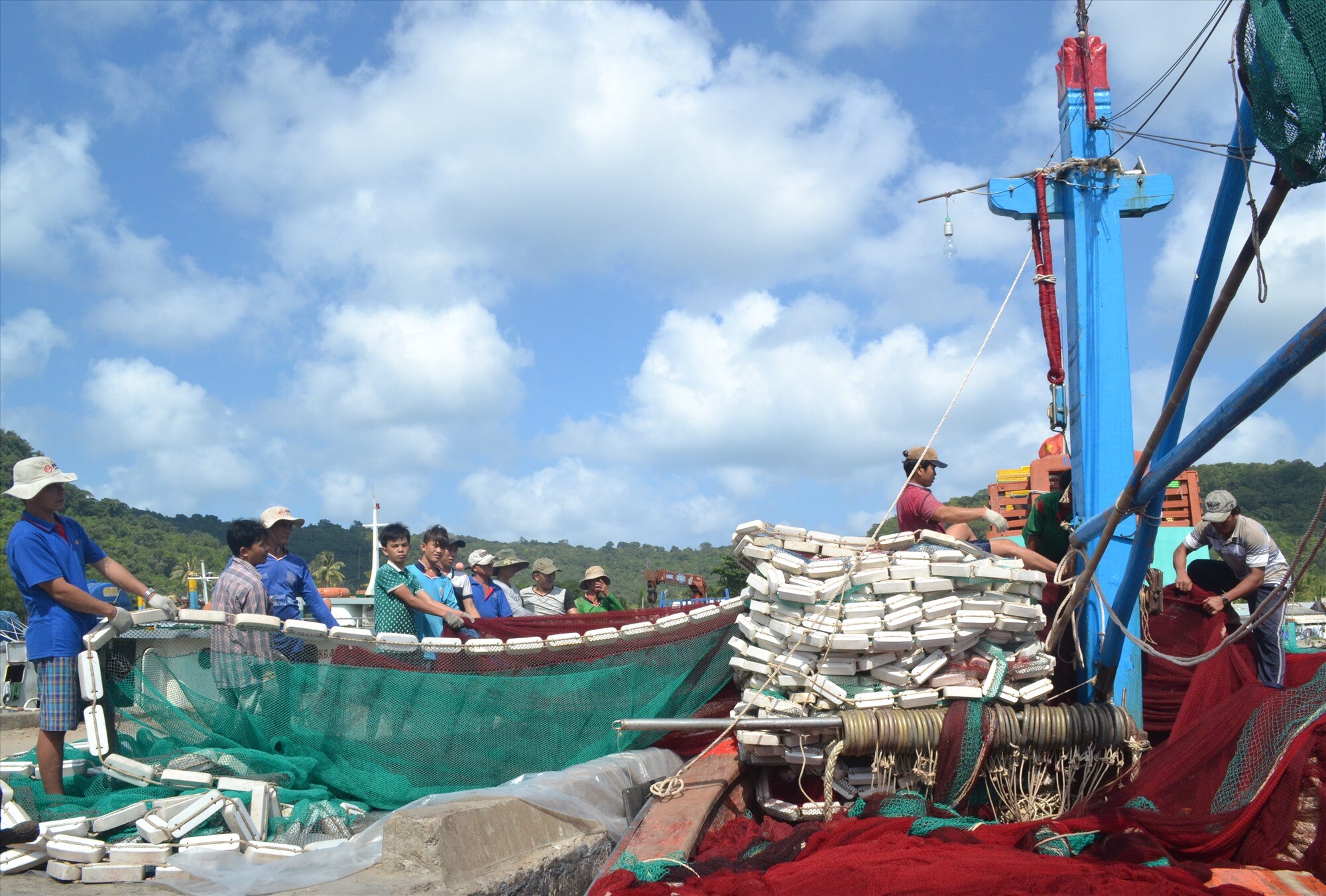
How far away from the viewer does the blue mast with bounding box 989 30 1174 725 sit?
7238 mm

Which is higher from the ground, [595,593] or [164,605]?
[164,605]

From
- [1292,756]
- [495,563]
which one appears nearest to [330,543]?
[495,563]

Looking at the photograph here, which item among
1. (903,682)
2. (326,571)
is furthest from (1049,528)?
(326,571)

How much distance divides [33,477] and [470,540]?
7345cm

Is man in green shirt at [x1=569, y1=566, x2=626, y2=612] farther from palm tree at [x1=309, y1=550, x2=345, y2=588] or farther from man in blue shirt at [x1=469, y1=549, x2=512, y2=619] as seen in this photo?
palm tree at [x1=309, y1=550, x2=345, y2=588]

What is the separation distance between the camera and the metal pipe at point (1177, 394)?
10.4 ft

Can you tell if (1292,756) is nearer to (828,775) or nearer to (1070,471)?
(828,775)

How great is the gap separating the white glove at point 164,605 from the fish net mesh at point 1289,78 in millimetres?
4790

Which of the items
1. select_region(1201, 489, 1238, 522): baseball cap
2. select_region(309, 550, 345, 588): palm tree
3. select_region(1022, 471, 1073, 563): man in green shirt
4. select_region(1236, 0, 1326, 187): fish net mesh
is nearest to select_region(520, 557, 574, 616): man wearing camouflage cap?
select_region(1022, 471, 1073, 563): man in green shirt

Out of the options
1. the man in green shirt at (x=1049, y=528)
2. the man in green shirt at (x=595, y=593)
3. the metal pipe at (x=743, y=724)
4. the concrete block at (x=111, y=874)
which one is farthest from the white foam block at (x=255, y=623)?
the man in green shirt at (x=1049, y=528)

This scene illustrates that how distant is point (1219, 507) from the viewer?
5875 mm

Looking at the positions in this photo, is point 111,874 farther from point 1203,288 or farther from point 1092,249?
point 1092,249

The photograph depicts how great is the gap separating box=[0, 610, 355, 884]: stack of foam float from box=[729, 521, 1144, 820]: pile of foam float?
2.12 meters

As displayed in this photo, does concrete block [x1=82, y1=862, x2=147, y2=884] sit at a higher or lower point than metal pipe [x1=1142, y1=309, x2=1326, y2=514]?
lower
